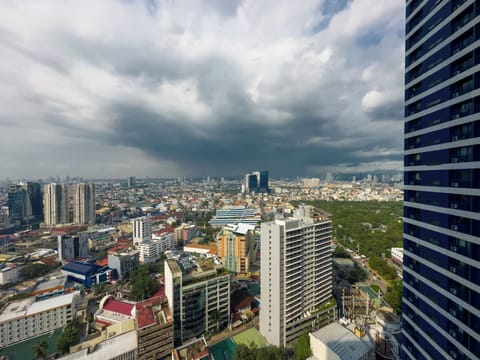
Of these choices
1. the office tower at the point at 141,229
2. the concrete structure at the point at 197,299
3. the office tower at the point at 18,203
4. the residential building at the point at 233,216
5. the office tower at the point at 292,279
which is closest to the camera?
the office tower at the point at 292,279

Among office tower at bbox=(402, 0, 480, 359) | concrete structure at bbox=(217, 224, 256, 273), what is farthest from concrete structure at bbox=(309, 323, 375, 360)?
concrete structure at bbox=(217, 224, 256, 273)

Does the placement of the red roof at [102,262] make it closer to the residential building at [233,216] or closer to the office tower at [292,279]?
the office tower at [292,279]

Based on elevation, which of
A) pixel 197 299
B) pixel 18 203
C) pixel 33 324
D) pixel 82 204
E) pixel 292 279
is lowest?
pixel 33 324

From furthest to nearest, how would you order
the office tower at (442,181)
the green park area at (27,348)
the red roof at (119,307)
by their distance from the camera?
the red roof at (119,307)
the green park area at (27,348)
the office tower at (442,181)

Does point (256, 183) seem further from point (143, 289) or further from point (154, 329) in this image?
point (154, 329)

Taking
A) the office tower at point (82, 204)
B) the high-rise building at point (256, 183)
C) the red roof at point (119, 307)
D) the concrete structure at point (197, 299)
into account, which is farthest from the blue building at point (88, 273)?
the high-rise building at point (256, 183)

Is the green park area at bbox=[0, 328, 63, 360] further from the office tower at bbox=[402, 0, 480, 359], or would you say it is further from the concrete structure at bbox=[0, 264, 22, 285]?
the office tower at bbox=[402, 0, 480, 359]

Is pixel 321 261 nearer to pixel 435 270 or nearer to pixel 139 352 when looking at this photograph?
pixel 435 270

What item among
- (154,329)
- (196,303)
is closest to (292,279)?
(196,303)
